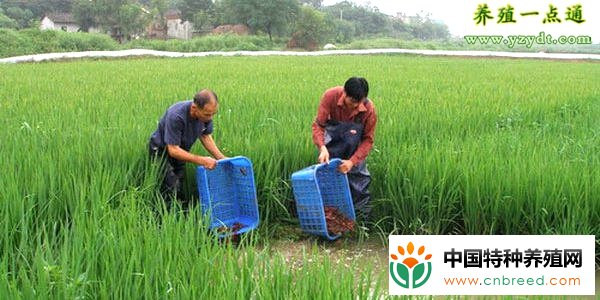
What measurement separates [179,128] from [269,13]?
105 ft

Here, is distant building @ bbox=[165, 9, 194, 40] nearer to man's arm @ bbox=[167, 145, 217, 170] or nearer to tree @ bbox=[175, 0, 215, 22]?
Answer: tree @ bbox=[175, 0, 215, 22]

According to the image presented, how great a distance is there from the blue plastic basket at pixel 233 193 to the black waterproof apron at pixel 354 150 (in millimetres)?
617

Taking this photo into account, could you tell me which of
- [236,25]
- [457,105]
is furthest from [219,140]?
[236,25]

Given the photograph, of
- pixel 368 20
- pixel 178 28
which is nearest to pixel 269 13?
Result: pixel 178 28

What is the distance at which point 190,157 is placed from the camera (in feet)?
10.0

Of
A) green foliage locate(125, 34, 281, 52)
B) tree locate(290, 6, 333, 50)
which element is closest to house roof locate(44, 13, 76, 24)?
green foliage locate(125, 34, 281, 52)

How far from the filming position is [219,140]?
397 centimetres

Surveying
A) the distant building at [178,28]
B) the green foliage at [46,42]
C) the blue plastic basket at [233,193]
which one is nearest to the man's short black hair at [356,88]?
the blue plastic basket at [233,193]

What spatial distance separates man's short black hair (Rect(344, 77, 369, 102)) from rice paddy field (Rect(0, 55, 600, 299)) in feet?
2.00

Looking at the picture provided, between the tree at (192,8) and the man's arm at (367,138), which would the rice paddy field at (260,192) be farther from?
the tree at (192,8)

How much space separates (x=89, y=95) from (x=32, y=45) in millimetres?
14997

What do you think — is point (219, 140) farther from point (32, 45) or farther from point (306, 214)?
point (32, 45)

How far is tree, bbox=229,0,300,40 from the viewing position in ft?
112

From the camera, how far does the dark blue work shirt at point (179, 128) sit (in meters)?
3.14
